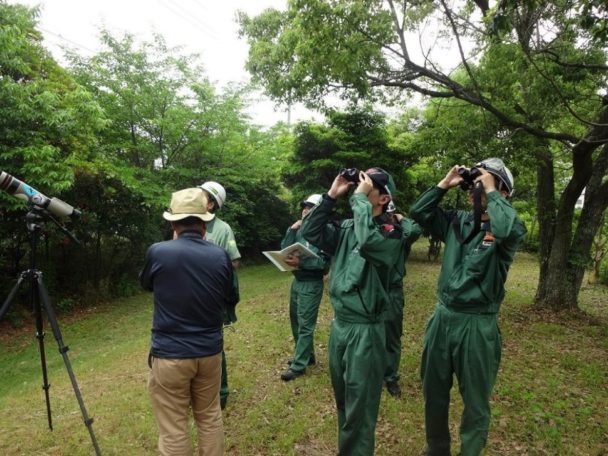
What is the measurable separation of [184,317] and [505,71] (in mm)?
6290

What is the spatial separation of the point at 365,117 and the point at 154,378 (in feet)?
38.6

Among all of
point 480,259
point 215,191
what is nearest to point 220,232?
point 215,191

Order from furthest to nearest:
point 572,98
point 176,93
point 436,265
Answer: point 436,265 → point 176,93 → point 572,98

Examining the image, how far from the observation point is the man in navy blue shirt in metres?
2.56

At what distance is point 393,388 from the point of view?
4.56 meters

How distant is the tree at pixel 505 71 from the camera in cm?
577

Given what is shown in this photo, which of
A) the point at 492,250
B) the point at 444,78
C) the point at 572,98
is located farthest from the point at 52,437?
the point at 572,98

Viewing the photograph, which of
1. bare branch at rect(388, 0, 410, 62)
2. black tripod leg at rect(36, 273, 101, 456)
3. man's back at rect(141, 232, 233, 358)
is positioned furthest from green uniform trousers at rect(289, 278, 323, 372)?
bare branch at rect(388, 0, 410, 62)

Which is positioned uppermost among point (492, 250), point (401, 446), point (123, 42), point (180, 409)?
point (123, 42)

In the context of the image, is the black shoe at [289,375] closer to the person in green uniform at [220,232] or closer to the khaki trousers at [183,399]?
the person in green uniform at [220,232]

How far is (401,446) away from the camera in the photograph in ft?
11.9

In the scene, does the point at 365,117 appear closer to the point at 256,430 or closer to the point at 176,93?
the point at 176,93

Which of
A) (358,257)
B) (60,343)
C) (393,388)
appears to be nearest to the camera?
(358,257)

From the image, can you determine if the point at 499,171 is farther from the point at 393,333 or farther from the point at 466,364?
the point at 393,333
